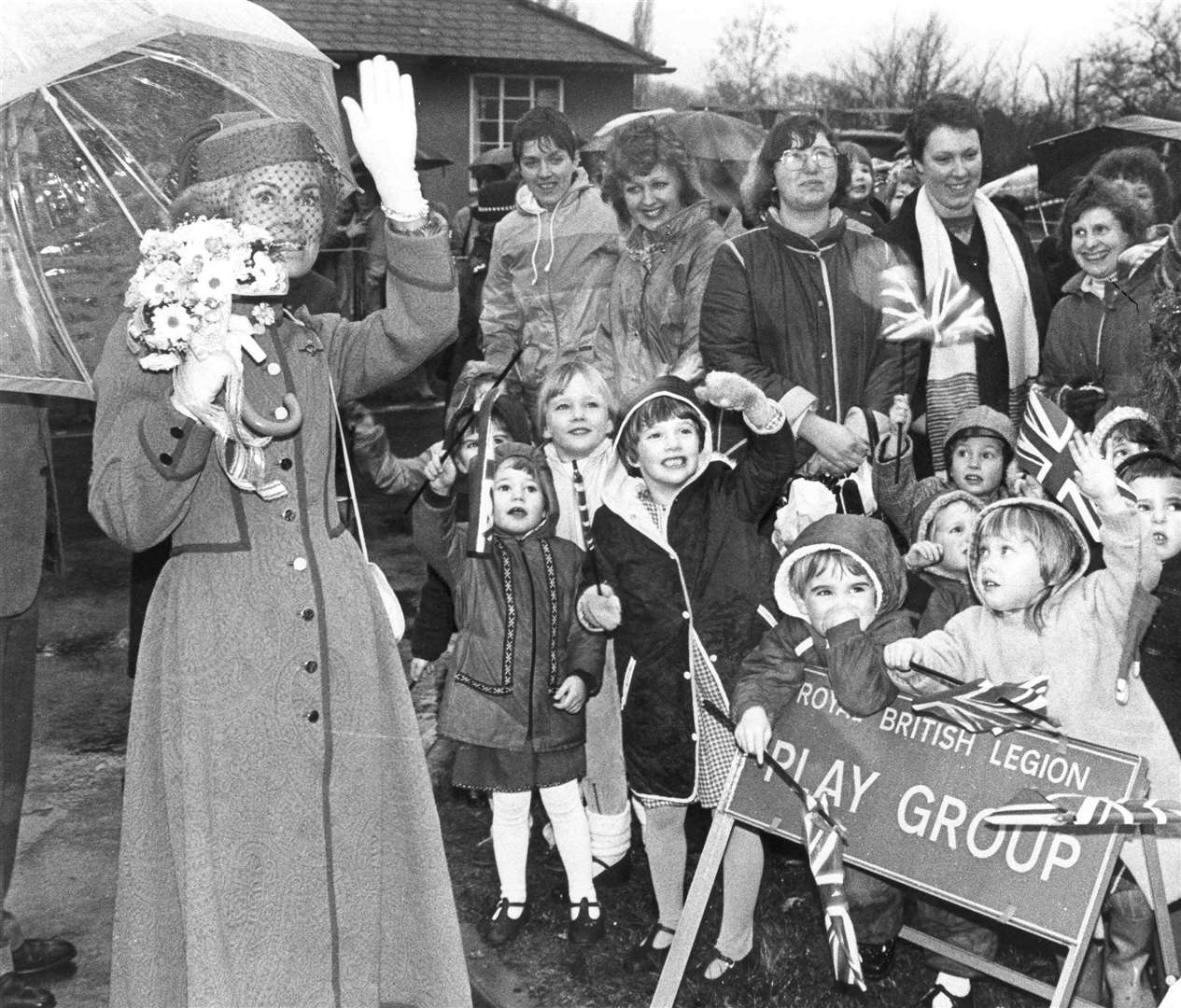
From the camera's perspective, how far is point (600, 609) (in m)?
4.11

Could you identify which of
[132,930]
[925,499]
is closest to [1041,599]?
[925,499]

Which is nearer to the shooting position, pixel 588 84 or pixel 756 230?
pixel 756 230

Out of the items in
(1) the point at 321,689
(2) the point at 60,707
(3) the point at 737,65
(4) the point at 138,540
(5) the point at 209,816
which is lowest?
(2) the point at 60,707

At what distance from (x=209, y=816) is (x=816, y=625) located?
151 centimetres

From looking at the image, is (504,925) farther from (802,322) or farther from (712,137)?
(712,137)

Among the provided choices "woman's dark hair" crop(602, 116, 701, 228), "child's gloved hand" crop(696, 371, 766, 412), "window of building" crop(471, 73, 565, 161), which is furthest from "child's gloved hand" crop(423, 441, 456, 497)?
"window of building" crop(471, 73, 565, 161)

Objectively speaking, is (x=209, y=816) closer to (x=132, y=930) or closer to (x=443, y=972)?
(x=132, y=930)

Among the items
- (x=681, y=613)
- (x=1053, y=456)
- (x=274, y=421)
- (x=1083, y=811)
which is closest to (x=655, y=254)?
(x=681, y=613)

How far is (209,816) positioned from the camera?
10.1ft

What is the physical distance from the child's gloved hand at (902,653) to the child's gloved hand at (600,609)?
0.92 meters

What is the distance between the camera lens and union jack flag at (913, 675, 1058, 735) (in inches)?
A: 127

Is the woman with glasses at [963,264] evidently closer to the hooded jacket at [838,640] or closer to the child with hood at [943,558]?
the child with hood at [943,558]

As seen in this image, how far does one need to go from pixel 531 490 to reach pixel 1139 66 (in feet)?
8.18

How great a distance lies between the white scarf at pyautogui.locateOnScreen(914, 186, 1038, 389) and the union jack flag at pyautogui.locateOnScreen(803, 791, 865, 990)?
185 cm
